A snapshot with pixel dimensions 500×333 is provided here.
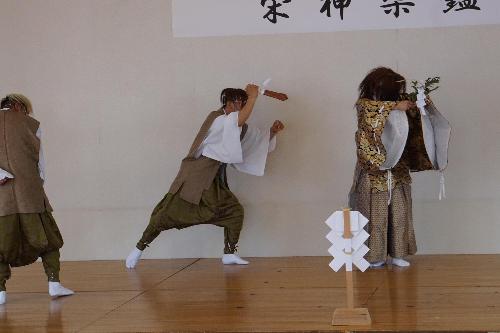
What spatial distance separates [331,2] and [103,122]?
6.50ft

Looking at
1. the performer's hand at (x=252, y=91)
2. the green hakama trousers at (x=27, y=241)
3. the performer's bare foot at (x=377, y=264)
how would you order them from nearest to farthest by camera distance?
1. the green hakama trousers at (x=27, y=241)
2. the performer's bare foot at (x=377, y=264)
3. the performer's hand at (x=252, y=91)

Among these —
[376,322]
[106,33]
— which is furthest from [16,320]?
[106,33]

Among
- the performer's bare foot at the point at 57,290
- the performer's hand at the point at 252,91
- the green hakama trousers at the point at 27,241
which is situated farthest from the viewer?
the performer's hand at the point at 252,91

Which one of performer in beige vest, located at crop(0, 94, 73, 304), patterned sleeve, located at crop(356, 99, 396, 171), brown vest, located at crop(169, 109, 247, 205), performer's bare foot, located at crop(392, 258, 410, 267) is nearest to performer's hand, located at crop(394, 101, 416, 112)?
patterned sleeve, located at crop(356, 99, 396, 171)

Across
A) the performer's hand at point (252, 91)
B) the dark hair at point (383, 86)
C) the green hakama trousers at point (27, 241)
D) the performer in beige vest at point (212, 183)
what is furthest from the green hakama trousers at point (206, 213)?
the dark hair at point (383, 86)

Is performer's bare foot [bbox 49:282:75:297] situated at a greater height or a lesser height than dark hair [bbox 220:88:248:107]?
lesser

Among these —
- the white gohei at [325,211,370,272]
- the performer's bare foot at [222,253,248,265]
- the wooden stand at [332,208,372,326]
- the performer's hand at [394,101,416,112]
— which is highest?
the performer's hand at [394,101,416,112]

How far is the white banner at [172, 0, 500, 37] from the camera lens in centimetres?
584

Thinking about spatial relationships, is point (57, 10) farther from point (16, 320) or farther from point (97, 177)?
point (16, 320)

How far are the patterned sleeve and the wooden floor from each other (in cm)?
71

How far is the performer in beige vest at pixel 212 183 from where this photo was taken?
5.50 m

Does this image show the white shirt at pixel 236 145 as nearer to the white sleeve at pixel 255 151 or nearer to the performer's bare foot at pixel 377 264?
the white sleeve at pixel 255 151

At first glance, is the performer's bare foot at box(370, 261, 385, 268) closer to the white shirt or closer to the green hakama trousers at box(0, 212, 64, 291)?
the white shirt

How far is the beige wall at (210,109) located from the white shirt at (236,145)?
339 millimetres
